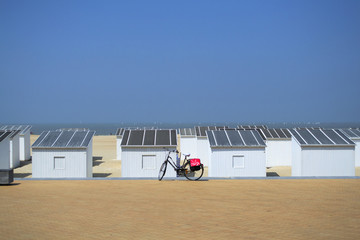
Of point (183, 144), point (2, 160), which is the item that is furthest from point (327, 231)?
point (183, 144)

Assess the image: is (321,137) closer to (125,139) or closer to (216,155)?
(216,155)

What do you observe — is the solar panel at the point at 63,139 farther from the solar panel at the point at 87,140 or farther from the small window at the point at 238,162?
the small window at the point at 238,162

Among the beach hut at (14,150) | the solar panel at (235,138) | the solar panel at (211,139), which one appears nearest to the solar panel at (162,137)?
the solar panel at (211,139)

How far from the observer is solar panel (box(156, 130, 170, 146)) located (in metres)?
22.2

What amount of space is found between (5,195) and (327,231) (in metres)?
11.1

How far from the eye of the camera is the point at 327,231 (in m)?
9.73

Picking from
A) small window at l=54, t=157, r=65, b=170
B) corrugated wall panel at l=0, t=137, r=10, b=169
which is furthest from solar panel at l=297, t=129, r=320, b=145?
corrugated wall panel at l=0, t=137, r=10, b=169

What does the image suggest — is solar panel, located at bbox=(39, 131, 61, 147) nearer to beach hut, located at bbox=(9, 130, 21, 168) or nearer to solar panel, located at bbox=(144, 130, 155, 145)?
solar panel, located at bbox=(144, 130, 155, 145)

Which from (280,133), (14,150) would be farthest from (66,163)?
(280,133)

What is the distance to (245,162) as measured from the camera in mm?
22188

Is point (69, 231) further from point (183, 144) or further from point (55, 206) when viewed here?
point (183, 144)

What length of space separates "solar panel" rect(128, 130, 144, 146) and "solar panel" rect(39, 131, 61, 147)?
14.5 feet

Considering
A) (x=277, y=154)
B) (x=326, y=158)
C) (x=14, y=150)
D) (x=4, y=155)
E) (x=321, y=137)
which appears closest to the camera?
(x=326, y=158)

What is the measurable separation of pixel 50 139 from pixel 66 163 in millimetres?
1845
